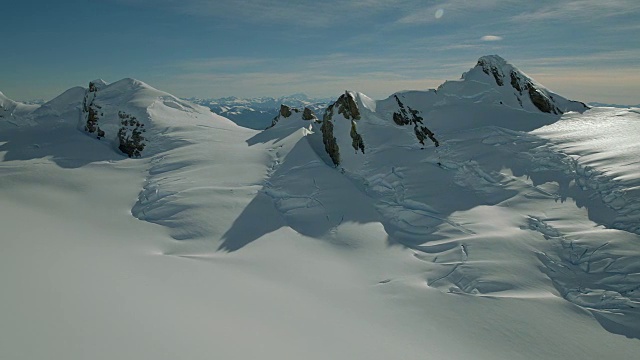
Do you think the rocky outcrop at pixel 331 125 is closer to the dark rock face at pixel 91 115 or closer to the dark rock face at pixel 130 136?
the dark rock face at pixel 130 136

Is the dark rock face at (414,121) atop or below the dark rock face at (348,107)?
below

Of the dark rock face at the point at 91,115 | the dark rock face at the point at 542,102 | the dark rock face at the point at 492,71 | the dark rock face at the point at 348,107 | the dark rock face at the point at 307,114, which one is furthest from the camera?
the dark rock face at the point at 307,114

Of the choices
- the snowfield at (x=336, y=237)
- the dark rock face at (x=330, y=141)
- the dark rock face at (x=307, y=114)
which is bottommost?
the snowfield at (x=336, y=237)

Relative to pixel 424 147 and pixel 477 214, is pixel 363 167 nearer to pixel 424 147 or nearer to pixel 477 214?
pixel 424 147

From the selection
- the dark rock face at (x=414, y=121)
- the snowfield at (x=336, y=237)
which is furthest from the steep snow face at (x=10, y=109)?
the dark rock face at (x=414, y=121)

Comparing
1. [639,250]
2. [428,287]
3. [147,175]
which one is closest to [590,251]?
[639,250]

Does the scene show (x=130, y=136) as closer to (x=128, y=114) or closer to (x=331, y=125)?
(x=128, y=114)
